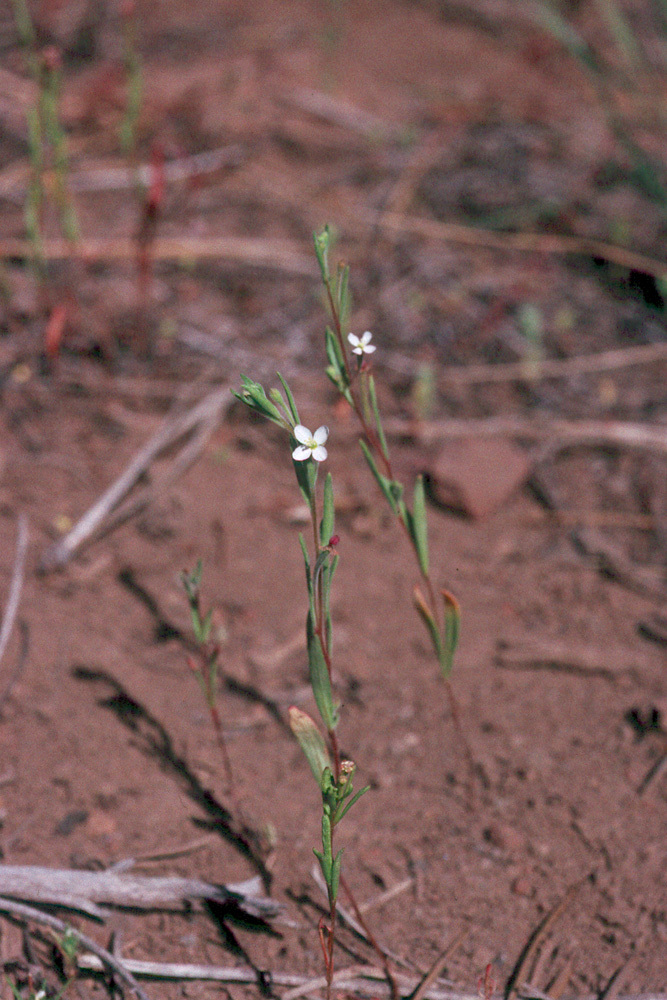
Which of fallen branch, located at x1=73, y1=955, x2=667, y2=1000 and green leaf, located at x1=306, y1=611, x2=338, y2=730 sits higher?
green leaf, located at x1=306, y1=611, x2=338, y2=730

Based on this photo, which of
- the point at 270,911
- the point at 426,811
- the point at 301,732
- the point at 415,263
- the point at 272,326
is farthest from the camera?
the point at 415,263

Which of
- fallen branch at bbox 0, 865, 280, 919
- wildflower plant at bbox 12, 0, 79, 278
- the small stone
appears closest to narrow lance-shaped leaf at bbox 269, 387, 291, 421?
fallen branch at bbox 0, 865, 280, 919

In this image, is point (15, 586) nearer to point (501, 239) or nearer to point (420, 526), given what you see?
point (420, 526)

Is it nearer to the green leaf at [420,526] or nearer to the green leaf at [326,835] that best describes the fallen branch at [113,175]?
the green leaf at [420,526]

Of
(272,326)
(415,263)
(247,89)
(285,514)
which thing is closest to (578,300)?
(415,263)

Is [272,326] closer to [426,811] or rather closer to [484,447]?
[484,447]

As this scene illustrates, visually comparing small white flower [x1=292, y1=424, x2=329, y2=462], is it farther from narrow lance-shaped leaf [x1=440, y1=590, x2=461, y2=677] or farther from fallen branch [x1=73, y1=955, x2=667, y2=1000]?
fallen branch [x1=73, y1=955, x2=667, y2=1000]
